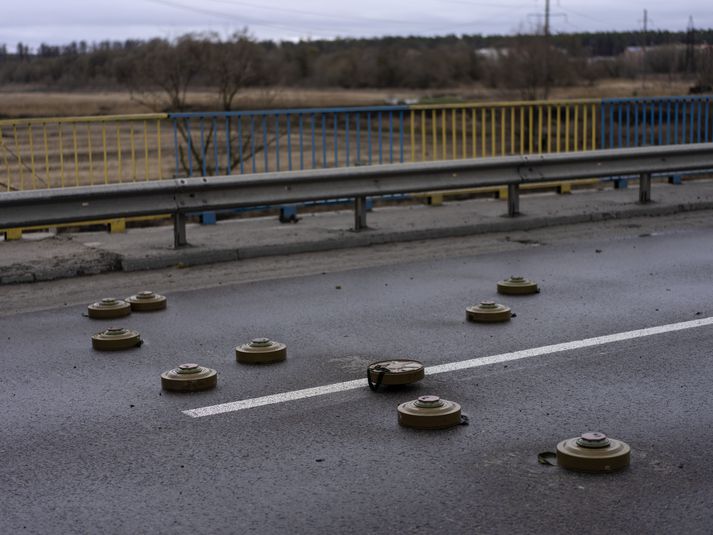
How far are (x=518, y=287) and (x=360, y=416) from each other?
11.1 ft

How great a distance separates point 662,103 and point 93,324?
11625 mm

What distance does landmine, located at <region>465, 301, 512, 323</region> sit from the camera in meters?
7.63

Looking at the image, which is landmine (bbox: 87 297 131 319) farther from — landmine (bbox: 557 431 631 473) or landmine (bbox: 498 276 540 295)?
landmine (bbox: 557 431 631 473)

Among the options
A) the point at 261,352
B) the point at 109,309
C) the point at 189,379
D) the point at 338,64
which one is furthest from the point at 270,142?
the point at 338,64

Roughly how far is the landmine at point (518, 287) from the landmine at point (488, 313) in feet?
2.89

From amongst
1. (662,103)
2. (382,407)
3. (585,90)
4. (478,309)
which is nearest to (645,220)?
(662,103)

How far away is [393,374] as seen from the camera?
19.5 feet

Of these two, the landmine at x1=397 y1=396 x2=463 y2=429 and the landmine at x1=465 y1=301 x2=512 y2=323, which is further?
the landmine at x1=465 y1=301 x2=512 y2=323

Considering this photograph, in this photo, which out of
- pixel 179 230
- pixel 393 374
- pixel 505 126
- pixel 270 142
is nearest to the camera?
pixel 393 374

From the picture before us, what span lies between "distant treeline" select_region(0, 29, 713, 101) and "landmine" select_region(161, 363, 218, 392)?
1512cm

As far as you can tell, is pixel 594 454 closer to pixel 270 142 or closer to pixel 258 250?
pixel 258 250

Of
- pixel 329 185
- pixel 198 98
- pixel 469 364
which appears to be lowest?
pixel 469 364

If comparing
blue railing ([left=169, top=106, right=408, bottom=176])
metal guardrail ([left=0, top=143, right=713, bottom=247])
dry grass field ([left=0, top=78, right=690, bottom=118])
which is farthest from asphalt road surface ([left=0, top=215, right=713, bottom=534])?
dry grass field ([left=0, top=78, right=690, bottom=118])

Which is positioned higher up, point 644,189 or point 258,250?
point 644,189
